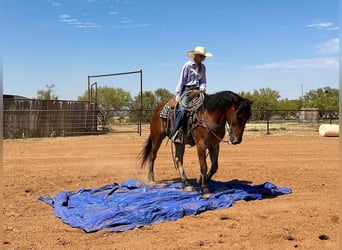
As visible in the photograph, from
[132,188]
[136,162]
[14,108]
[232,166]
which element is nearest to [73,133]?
[14,108]

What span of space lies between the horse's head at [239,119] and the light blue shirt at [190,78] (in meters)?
1.03

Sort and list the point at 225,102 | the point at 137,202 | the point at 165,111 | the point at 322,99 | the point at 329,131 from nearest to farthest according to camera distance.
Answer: the point at 137,202
the point at 225,102
the point at 165,111
the point at 329,131
the point at 322,99

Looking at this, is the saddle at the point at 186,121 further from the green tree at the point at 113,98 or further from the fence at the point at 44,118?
the green tree at the point at 113,98

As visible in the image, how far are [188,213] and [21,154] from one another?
878cm

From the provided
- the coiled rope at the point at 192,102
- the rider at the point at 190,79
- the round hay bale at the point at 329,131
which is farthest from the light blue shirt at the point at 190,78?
the round hay bale at the point at 329,131

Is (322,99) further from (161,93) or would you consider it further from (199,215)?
(199,215)

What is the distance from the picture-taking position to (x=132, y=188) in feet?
23.0

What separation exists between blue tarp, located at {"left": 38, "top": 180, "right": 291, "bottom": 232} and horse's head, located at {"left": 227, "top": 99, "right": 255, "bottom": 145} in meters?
0.98

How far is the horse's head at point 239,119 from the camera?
5957 mm

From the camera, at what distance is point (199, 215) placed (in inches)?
217

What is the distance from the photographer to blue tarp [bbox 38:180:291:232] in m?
5.18

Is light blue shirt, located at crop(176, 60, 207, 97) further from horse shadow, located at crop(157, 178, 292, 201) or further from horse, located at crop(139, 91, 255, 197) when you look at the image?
horse shadow, located at crop(157, 178, 292, 201)

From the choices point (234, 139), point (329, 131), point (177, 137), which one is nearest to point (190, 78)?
point (177, 137)

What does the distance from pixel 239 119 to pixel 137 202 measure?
6.60 ft
